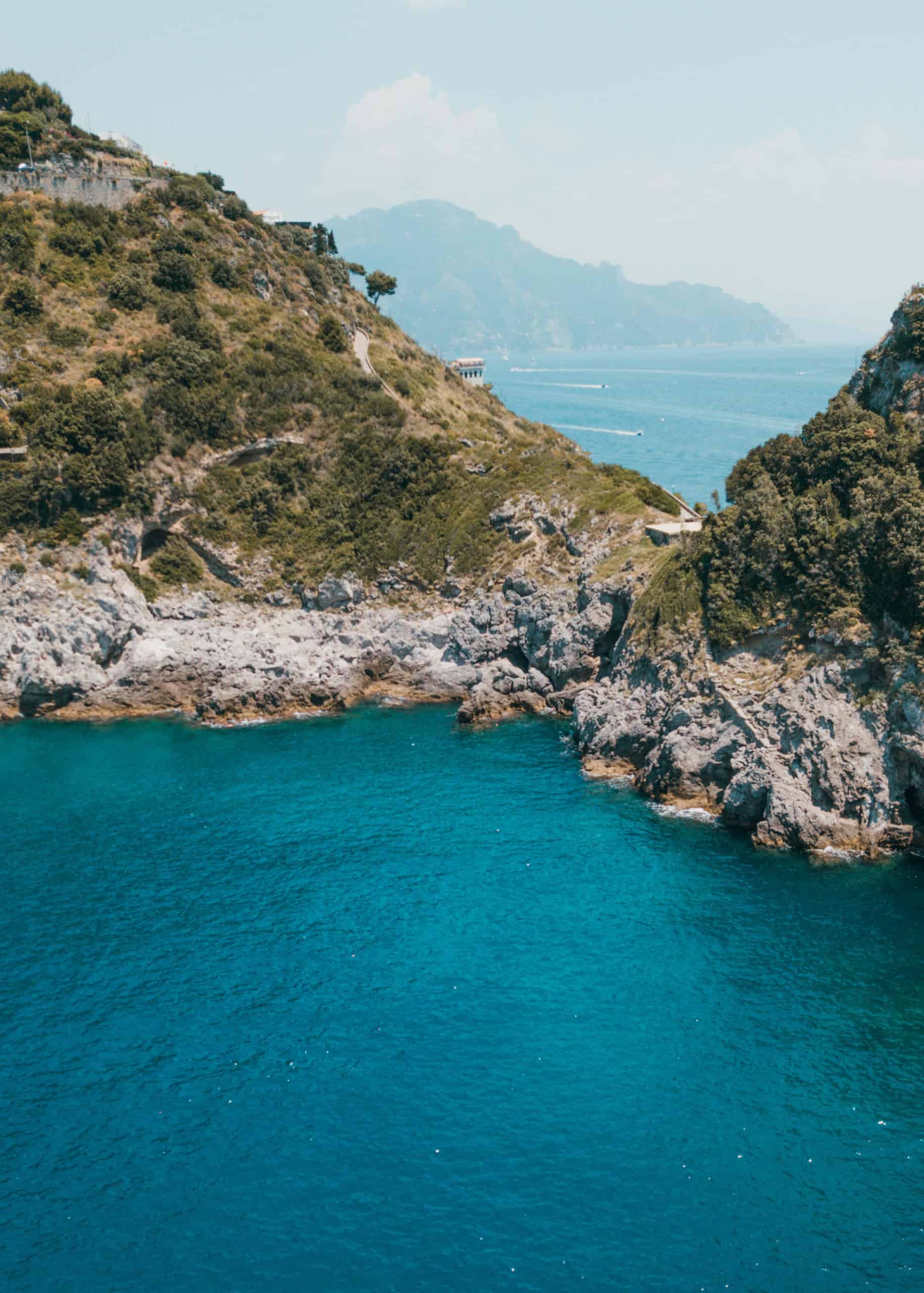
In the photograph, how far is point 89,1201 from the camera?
35594 mm

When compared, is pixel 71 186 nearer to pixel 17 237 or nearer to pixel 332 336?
pixel 17 237

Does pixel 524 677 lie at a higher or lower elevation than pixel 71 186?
lower

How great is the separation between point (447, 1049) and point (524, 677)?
134ft

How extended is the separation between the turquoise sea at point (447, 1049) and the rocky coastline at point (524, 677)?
360cm

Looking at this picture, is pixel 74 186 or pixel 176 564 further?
pixel 74 186

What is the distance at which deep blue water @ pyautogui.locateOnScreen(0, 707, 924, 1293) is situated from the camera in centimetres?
3344

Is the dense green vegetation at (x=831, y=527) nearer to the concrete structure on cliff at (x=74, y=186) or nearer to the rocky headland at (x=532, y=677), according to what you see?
the rocky headland at (x=532, y=677)

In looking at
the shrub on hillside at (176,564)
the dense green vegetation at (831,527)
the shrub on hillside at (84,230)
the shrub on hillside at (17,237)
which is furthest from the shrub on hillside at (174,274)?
the dense green vegetation at (831,527)

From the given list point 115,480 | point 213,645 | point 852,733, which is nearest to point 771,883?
point 852,733

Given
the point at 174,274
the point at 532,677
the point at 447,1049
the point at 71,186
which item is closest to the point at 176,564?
the point at 174,274

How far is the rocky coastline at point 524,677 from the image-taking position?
56.9 m

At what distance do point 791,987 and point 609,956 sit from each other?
8.31 meters

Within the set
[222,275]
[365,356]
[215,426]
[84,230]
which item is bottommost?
[215,426]

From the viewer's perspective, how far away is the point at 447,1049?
42375 mm
